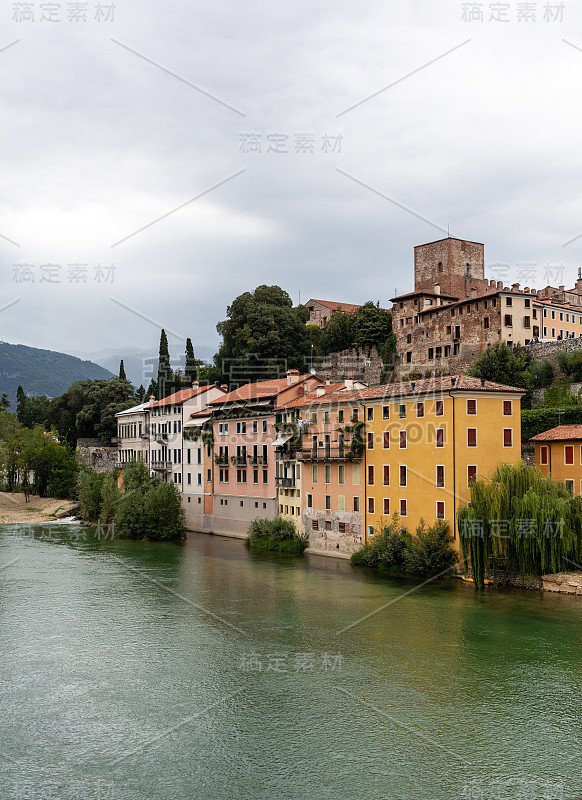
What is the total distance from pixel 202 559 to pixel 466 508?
51.0 ft

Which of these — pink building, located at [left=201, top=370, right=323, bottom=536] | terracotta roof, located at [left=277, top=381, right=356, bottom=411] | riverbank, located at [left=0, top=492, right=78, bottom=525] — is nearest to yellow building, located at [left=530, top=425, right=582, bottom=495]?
terracotta roof, located at [left=277, top=381, right=356, bottom=411]

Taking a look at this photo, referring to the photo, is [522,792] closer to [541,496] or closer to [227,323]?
[541,496]

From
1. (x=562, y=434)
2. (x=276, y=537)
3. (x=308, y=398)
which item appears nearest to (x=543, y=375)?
(x=562, y=434)

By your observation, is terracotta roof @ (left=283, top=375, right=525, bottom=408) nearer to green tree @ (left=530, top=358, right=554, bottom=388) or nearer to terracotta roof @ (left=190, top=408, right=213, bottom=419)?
green tree @ (left=530, top=358, right=554, bottom=388)

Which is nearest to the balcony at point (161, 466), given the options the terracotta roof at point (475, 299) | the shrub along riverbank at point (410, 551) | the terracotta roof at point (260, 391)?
the terracotta roof at point (260, 391)

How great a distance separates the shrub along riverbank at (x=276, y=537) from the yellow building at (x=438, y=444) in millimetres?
5986

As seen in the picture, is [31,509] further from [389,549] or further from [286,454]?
[389,549]

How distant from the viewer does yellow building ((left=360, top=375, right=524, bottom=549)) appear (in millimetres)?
32031

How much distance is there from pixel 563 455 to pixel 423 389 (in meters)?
7.28

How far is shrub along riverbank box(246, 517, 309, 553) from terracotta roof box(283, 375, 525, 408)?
7.17m

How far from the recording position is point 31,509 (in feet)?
218

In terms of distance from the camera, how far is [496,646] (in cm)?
2277

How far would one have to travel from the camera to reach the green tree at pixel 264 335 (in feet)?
210

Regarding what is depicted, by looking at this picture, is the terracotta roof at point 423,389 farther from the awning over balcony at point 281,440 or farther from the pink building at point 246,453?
the pink building at point 246,453
